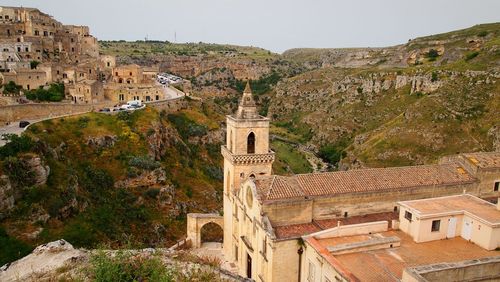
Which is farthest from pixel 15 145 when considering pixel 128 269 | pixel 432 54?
pixel 432 54

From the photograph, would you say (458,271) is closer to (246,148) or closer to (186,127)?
(246,148)

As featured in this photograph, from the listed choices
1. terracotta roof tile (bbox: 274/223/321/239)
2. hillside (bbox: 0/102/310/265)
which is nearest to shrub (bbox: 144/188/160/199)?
hillside (bbox: 0/102/310/265)

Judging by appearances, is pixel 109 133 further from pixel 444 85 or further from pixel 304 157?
pixel 444 85

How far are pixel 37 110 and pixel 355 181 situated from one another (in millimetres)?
36693

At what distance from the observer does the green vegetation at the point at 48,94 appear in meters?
50.1

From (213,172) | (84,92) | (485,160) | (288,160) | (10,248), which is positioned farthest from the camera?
(288,160)

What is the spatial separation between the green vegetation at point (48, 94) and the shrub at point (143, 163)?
14374mm

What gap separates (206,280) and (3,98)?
42.6m

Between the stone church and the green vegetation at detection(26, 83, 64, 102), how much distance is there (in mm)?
29316

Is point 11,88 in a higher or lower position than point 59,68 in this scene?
lower

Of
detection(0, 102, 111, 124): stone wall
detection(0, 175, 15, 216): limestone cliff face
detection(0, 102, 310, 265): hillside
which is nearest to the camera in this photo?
detection(0, 175, 15, 216): limestone cliff face

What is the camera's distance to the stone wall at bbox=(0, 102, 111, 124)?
A: 43.7 meters

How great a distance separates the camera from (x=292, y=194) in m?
26.2

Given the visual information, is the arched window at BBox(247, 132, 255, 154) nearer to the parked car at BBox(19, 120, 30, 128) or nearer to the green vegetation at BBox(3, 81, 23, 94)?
the parked car at BBox(19, 120, 30, 128)
